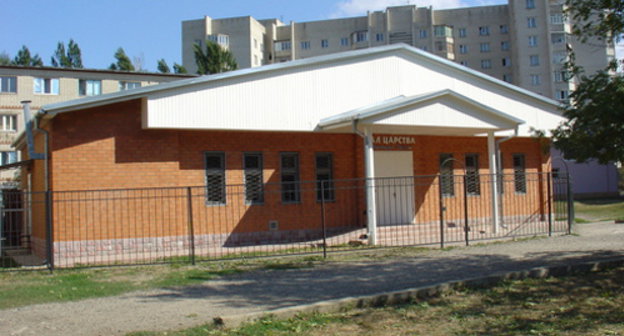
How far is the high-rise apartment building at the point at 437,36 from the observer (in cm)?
6681

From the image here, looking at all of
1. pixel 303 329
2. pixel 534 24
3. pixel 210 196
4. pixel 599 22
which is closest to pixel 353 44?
pixel 534 24

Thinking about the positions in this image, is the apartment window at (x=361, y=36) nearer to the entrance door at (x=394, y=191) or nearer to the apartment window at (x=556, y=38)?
the apartment window at (x=556, y=38)

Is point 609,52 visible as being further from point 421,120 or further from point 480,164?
point 421,120

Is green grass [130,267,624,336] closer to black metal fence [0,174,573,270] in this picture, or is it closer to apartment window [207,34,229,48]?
black metal fence [0,174,573,270]

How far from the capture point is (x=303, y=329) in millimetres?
7051

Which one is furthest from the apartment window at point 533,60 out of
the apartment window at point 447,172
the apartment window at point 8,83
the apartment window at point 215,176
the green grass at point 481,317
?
the green grass at point 481,317

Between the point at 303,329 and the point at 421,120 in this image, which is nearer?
the point at 303,329

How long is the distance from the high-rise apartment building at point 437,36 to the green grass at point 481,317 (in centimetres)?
6266

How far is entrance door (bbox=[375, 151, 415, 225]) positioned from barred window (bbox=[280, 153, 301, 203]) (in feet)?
8.74

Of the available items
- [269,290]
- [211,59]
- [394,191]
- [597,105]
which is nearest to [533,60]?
[211,59]

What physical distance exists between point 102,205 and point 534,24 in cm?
6293

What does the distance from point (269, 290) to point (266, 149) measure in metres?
8.50

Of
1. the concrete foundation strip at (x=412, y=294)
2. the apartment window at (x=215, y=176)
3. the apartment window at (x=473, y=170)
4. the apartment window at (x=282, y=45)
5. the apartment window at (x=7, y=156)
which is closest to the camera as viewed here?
the concrete foundation strip at (x=412, y=294)

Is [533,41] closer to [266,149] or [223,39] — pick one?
[223,39]
